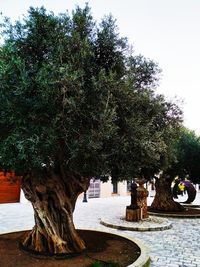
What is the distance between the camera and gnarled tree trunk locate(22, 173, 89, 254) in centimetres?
721

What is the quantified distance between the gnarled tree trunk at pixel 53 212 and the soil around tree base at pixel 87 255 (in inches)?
10.6

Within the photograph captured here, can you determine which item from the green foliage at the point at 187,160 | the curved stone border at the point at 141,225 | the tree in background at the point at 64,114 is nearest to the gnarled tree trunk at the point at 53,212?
the tree in background at the point at 64,114

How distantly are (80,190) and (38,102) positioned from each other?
3200mm

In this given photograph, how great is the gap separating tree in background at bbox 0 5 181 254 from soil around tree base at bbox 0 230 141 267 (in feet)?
1.11

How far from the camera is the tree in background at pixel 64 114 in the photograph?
571 centimetres

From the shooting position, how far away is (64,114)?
19.5 feet

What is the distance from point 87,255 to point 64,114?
3.59 metres

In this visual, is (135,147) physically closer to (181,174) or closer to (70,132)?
(70,132)

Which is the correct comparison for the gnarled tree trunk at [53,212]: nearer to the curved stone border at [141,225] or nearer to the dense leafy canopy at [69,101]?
the dense leafy canopy at [69,101]

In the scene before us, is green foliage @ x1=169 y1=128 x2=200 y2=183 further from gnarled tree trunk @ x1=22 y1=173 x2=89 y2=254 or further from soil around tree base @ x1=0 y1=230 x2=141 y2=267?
gnarled tree trunk @ x1=22 y1=173 x2=89 y2=254

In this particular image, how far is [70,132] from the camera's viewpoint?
6.00m

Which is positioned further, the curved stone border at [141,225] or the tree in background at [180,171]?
the tree in background at [180,171]

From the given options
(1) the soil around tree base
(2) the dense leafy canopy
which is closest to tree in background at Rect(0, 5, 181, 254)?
(2) the dense leafy canopy

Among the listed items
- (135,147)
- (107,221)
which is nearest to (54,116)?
(135,147)
